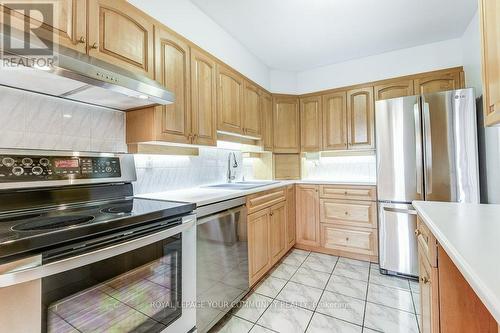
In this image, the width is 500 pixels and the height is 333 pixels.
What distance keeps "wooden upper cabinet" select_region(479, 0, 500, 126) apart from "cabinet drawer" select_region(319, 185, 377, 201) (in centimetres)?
165

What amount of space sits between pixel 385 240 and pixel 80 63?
2.85 meters

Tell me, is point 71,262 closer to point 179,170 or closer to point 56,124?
point 56,124

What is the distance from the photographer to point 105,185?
1.48m

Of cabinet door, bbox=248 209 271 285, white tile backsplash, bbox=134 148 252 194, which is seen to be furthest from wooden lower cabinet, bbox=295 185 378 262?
white tile backsplash, bbox=134 148 252 194

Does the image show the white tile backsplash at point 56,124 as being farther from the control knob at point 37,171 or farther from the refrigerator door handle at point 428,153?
the refrigerator door handle at point 428,153

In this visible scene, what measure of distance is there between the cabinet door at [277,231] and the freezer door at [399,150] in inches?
41.7

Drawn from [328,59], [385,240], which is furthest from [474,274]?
[328,59]

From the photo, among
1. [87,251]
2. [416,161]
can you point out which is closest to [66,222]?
[87,251]

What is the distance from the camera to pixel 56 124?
4.40 ft

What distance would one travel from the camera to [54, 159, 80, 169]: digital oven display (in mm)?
1273

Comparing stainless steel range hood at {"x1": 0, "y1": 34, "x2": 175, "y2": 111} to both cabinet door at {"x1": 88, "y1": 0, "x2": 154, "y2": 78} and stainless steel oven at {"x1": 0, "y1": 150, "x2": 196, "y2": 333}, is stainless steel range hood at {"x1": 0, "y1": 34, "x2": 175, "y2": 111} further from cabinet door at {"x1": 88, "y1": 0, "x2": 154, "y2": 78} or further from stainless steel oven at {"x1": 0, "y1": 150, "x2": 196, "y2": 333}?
stainless steel oven at {"x1": 0, "y1": 150, "x2": 196, "y2": 333}

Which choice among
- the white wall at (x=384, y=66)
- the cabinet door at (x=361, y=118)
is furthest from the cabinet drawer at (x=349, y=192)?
the white wall at (x=384, y=66)

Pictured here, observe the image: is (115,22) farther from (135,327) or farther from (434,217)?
(434,217)

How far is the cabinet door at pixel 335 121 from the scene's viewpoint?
10.1 ft
